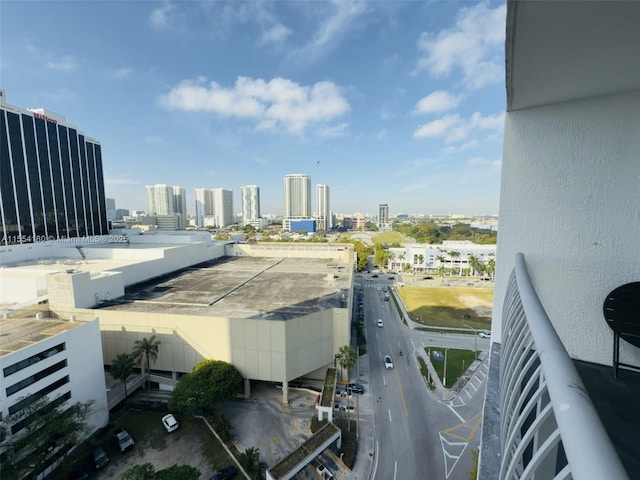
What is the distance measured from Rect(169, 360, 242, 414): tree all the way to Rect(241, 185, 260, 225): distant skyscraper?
128607mm

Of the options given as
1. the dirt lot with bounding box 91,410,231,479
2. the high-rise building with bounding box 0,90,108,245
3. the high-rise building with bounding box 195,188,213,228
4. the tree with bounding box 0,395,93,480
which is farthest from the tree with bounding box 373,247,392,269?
the high-rise building with bounding box 195,188,213,228

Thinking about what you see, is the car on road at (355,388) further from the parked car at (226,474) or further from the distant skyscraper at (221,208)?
the distant skyscraper at (221,208)

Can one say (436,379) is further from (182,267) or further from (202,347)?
(182,267)

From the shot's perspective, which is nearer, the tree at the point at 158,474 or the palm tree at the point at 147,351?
the tree at the point at 158,474

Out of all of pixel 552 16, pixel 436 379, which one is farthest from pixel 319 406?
pixel 552 16

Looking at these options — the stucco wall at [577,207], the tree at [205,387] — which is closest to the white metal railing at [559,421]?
the stucco wall at [577,207]

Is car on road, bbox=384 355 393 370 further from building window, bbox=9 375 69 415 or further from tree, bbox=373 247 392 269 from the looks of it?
tree, bbox=373 247 392 269

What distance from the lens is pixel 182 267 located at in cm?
2931

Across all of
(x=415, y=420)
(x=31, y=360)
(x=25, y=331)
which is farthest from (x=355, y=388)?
(x=25, y=331)

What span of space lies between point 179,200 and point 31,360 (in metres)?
123

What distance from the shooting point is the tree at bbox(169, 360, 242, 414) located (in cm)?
1324

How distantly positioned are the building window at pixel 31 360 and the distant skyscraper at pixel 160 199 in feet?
376

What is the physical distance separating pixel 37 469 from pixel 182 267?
67.2ft

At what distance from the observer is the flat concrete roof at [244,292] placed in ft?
55.3
